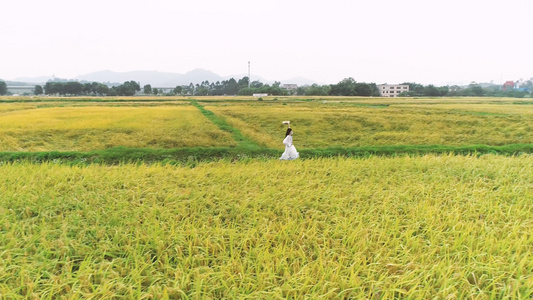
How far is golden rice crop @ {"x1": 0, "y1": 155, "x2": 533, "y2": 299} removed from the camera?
7.62 ft

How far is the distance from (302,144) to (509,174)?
6.17m

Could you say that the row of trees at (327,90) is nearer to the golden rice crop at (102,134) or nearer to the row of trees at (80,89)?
the row of trees at (80,89)

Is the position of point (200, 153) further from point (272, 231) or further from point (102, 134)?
point (272, 231)

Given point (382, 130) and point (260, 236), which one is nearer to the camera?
point (260, 236)

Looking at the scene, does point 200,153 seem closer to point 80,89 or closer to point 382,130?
point 382,130

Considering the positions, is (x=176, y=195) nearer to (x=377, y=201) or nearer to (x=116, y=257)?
(x=116, y=257)

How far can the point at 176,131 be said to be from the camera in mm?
11672

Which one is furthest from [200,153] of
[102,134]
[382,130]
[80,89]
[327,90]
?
[80,89]

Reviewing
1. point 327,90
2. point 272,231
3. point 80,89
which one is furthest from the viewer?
point 80,89

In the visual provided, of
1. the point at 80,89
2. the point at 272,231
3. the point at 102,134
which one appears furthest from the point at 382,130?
the point at 80,89

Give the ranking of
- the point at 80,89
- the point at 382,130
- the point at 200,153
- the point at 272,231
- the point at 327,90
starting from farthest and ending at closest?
the point at 80,89, the point at 327,90, the point at 382,130, the point at 200,153, the point at 272,231

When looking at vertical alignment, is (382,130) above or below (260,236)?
above

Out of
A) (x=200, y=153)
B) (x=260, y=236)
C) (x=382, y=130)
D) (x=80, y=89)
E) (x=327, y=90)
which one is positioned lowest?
(x=260, y=236)

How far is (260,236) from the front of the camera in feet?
10.6
